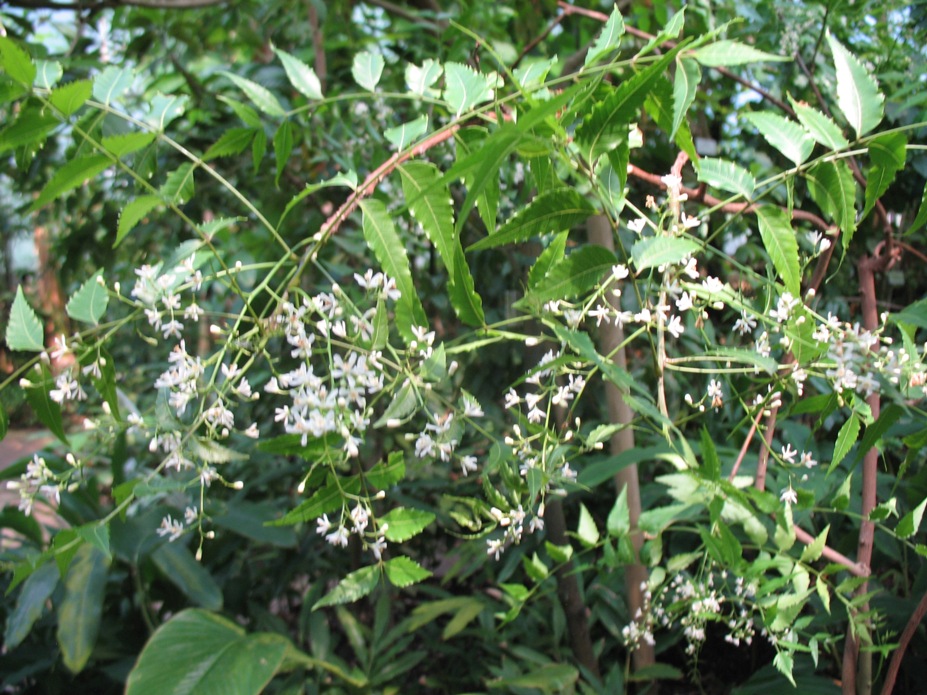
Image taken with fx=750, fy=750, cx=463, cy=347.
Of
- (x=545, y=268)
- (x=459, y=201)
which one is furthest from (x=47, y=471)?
(x=459, y=201)

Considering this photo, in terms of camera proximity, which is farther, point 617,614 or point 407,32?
point 407,32

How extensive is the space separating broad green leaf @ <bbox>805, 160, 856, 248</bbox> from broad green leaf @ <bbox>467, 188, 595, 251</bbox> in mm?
152

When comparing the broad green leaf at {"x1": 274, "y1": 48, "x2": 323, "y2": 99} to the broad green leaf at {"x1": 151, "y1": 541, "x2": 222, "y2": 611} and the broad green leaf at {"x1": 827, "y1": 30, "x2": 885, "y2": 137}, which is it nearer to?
the broad green leaf at {"x1": 827, "y1": 30, "x2": 885, "y2": 137}

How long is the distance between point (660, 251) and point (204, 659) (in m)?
0.68

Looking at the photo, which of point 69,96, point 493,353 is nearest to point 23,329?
point 69,96

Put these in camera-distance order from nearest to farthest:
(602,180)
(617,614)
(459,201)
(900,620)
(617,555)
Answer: (602,180) < (617,555) < (900,620) < (617,614) < (459,201)

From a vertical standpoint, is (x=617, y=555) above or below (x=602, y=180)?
below

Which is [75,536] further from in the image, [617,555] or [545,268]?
[617,555]

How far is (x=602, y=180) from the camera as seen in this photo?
428mm

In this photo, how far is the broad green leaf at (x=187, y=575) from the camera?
1.03 m

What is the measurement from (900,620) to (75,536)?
87 cm

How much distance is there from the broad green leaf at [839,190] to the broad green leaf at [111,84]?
1.43 feet

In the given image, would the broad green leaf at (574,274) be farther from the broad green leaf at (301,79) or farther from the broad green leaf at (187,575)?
the broad green leaf at (187,575)

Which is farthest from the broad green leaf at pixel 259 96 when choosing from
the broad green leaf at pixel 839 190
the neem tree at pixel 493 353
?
the broad green leaf at pixel 839 190
